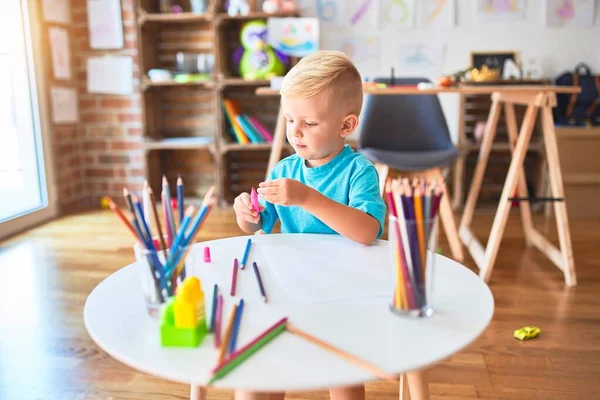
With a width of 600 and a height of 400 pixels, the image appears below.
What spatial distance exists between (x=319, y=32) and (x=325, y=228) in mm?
2591

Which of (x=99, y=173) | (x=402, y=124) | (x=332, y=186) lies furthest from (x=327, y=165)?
(x=99, y=173)

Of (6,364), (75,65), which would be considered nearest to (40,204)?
(75,65)

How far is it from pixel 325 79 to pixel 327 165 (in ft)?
0.66

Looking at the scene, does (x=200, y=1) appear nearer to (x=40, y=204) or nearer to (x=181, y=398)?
(x=40, y=204)

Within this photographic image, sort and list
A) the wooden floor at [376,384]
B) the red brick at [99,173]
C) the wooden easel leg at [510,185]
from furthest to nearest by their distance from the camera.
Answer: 1. the red brick at [99,173]
2. the wooden easel leg at [510,185]
3. the wooden floor at [376,384]

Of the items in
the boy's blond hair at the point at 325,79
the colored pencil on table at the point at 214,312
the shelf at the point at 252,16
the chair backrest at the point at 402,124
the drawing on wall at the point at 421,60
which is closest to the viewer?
the colored pencil on table at the point at 214,312

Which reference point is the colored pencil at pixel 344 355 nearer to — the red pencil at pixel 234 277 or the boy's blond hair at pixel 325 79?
the red pencil at pixel 234 277

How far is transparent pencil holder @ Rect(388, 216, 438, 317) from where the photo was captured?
25.4 inches

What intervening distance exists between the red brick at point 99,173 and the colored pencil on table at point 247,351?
10.8ft

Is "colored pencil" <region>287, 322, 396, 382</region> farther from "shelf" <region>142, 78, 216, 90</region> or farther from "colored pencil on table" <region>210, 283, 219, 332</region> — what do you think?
"shelf" <region>142, 78, 216, 90</region>

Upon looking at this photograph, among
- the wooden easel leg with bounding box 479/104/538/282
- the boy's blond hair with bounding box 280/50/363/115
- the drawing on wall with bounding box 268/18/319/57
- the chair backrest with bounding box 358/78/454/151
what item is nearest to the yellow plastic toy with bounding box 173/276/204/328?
the boy's blond hair with bounding box 280/50/363/115

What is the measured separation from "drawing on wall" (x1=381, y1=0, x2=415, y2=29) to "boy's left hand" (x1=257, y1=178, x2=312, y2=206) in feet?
9.18

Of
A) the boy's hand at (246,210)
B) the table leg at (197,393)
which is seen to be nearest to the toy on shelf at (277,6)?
the boy's hand at (246,210)

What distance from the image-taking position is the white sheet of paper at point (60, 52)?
3250 millimetres
